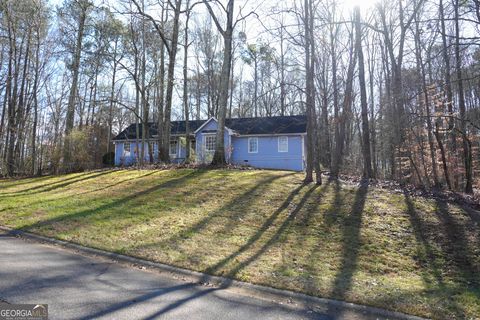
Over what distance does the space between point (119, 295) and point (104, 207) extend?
7449 mm

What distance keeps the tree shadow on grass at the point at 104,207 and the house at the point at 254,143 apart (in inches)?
342

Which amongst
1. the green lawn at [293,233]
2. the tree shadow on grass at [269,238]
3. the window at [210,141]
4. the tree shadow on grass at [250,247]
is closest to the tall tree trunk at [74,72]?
the green lawn at [293,233]

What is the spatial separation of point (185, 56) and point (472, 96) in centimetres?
2279

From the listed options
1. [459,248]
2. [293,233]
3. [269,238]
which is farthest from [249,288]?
[459,248]

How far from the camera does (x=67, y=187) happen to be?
55.2ft

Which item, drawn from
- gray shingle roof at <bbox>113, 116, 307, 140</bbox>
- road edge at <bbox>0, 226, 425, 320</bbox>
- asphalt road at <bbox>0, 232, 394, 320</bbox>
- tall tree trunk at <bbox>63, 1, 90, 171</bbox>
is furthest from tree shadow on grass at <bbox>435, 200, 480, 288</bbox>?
tall tree trunk at <bbox>63, 1, 90, 171</bbox>

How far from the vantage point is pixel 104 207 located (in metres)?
12.1

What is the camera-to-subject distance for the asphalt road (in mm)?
4590

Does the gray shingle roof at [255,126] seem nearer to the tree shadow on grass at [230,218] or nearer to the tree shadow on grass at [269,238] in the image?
the tree shadow on grass at [230,218]

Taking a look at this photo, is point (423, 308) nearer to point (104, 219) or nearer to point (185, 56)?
point (104, 219)

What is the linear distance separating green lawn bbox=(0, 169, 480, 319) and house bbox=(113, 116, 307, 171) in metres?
12.0

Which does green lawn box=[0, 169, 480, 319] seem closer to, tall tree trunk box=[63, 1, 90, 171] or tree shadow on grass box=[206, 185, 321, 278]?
tree shadow on grass box=[206, 185, 321, 278]

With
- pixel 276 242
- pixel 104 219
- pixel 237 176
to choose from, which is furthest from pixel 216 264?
pixel 237 176

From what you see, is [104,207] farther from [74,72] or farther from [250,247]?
[74,72]
